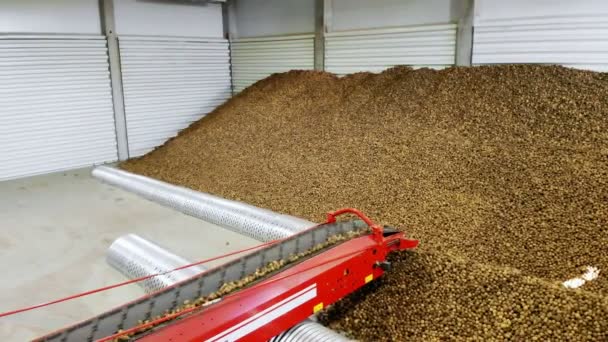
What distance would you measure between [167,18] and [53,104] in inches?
95.8

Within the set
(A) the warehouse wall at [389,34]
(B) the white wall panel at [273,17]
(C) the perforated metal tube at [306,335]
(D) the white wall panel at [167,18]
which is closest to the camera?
(C) the perforated metal tube at [306,335]

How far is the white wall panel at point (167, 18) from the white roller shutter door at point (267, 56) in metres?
0.59

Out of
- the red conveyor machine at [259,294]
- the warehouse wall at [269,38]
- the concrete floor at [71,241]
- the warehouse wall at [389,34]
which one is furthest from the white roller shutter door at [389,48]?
the red conveyor machine at [259,294]

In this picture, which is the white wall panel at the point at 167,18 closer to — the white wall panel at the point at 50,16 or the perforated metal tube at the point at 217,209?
the white wall panel at the point at 50,16

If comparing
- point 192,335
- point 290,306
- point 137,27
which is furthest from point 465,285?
point 137,27

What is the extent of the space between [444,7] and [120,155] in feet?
17.8

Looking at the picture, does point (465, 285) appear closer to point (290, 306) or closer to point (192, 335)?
point (290, 306)

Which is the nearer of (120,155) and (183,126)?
(120,155)

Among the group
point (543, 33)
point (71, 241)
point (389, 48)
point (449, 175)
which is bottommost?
point (71, 241)

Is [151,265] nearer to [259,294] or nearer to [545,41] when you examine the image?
[259,294]

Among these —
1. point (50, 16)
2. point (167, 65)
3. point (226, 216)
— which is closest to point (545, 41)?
point (226, 216)

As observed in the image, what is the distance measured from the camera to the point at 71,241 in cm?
378

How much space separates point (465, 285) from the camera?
7.54ft

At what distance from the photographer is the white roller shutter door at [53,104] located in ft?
19.5
